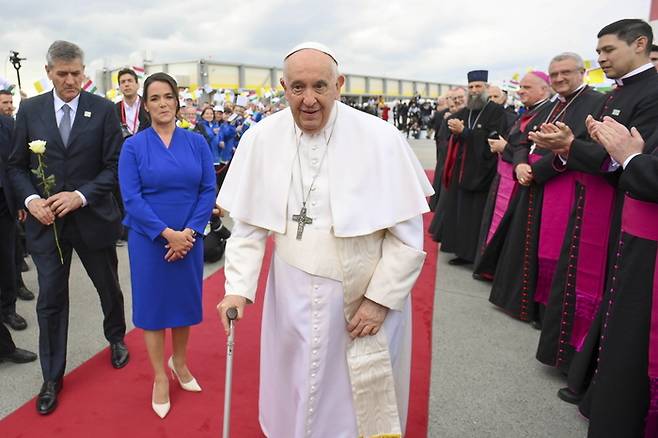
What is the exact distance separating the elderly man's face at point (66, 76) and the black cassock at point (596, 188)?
9.74ft

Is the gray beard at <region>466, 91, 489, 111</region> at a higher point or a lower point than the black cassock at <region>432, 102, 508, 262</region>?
higher

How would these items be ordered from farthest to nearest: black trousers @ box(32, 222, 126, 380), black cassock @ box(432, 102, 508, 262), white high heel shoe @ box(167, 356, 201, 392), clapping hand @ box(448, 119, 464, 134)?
black cassock @ box(432, 102, 508, 262), clapping hand @ box(448, 119, 464, 134), white high heel shoe @ box(167, 356, 201, 392), black trousers @ box(32, 222, 126, 380)

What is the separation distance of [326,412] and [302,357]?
10.6 inches

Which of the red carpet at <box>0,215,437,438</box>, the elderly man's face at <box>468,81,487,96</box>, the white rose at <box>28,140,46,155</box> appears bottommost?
the red carpet at <box>0,215,437,438</box>

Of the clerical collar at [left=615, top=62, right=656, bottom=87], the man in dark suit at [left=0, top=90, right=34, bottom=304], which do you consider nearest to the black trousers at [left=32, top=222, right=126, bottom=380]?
the man in dark suit at [left=0, top=90, right=34, bottom=304]

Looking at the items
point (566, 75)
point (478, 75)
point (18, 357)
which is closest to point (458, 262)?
point (478, 75)

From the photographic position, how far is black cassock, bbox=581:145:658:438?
205 cm

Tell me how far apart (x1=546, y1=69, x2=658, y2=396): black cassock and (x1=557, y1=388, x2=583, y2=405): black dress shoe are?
0.20ft

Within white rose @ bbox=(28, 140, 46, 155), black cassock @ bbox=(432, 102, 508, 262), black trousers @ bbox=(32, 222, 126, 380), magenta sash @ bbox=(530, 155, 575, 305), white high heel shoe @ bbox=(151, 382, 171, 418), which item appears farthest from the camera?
black cassock @ bbox=(432, 102, 508, 262)

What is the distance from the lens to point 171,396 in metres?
2.92

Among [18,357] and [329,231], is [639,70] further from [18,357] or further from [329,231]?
[18,357]

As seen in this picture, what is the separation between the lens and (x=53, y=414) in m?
2.72

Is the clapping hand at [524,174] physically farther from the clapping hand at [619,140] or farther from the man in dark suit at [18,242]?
the man in dark suit at [18,242]

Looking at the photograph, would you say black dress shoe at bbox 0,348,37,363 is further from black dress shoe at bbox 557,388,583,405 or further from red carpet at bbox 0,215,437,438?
black dress shoe at bbox 557,388,583,405
